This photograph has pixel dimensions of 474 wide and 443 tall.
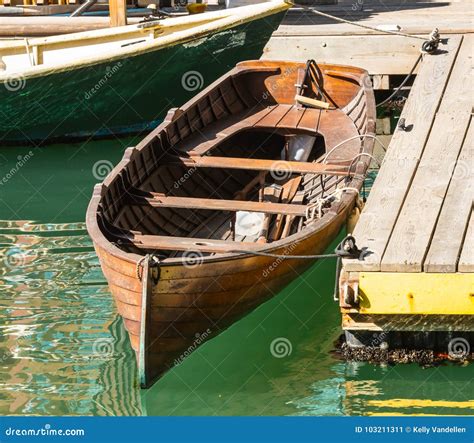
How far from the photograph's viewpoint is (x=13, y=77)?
43.8 ft

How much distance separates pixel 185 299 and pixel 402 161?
2.59 metres

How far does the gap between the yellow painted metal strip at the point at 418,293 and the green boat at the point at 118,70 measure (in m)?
6.37

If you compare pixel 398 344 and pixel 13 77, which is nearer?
pixel 398 344

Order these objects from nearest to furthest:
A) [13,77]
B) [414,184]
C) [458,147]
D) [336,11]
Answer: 1. [414,184]
2. [458,147]
3. [13,77]
4. [336,11]

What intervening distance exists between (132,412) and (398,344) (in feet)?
6.10

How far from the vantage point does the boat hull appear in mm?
7641

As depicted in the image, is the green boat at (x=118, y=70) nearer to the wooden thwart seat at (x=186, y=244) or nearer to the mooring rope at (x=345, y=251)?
the wooden thwart seat at (x=186, y=244)

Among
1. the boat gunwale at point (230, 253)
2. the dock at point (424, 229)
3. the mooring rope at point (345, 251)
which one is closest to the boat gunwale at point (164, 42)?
the dock at point (424, 229)

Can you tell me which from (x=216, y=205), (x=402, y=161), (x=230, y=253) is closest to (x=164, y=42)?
(x=216, y=205)

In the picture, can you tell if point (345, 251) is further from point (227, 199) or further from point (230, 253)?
point (227, 199)

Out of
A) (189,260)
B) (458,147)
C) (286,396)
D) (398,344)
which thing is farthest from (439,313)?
(458,147)

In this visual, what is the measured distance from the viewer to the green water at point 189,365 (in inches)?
307

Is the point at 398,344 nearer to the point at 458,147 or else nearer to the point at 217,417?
the point at 217,417

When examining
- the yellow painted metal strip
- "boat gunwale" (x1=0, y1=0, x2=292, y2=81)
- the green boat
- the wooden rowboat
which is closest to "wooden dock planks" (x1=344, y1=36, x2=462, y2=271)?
the yellow painted metal strip
